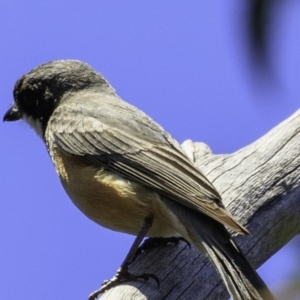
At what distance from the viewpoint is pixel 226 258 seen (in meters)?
3.10

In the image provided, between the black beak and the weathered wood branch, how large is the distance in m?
2.31

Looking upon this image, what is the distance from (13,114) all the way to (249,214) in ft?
9.78

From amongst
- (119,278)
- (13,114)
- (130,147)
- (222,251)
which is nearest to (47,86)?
(13,114)

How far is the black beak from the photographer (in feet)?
18.4

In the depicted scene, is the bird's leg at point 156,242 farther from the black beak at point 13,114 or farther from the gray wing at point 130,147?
the black beak at point 13,114

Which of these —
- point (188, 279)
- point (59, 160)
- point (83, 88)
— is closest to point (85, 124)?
point (59, 160)

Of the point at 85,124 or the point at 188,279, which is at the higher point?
the point at 85,124

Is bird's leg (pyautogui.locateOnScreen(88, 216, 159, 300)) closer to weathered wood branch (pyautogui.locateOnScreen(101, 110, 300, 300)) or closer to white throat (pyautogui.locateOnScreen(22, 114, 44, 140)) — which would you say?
weathered wood branch (pyautogui.locateOnScreen(101, 110, 300, 300))

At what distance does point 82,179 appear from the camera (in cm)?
419

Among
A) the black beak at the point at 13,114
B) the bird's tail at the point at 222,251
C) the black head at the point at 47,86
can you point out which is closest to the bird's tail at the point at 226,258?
the bird's tail at the point at 222,251

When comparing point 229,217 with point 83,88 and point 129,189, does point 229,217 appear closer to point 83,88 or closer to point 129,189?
point 129,189

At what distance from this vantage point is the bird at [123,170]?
3.28m

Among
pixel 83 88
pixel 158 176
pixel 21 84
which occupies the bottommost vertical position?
pixel 158 176

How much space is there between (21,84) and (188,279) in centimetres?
310
